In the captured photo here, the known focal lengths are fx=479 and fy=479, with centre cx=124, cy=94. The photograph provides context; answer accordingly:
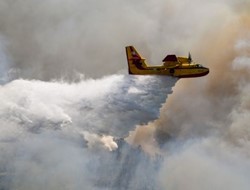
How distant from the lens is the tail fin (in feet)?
287

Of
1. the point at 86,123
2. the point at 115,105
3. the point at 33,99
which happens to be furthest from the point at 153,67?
the point at 33,99

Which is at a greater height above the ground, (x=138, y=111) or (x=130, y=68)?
(x=130, y=68)

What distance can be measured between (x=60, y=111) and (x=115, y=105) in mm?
9743

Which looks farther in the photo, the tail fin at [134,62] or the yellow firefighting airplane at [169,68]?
the tail fin at [134,62]

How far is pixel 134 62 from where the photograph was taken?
289 ft

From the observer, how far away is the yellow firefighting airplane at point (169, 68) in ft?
279

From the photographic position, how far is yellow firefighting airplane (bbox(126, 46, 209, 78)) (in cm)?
8500

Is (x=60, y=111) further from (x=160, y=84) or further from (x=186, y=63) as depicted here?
(x=186, y=63)

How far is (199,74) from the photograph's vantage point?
284ft

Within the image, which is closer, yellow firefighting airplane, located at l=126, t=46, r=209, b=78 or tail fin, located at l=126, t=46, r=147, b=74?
yellow firefighting airplane, located at l=126, t=46, r=209, b=78

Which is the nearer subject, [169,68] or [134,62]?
[169,68]

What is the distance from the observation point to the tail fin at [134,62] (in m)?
87.6

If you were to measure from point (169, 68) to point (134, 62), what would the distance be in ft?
23.1

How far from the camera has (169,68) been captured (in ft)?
279
